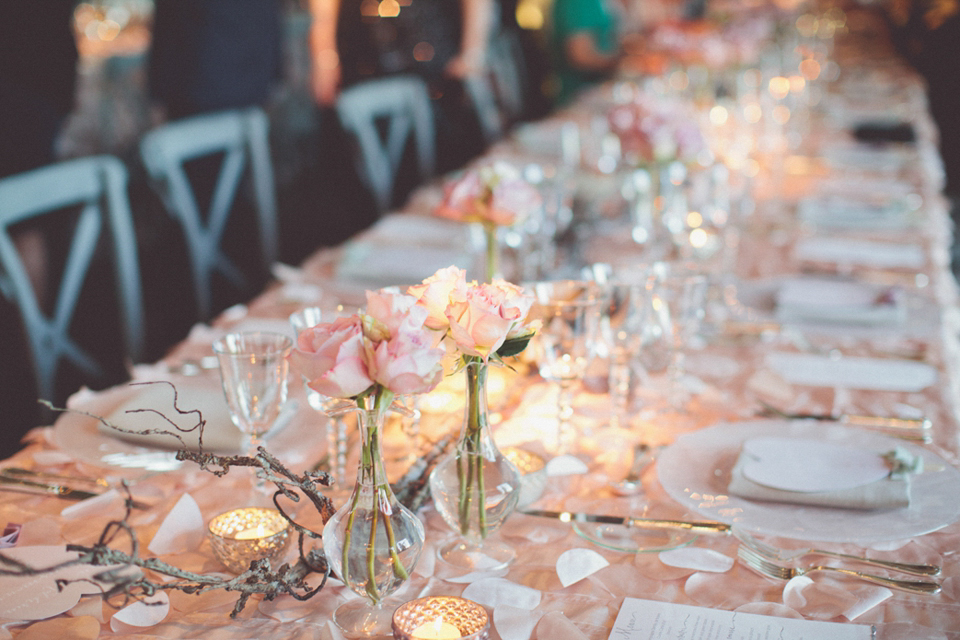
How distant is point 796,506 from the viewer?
2.98 feet

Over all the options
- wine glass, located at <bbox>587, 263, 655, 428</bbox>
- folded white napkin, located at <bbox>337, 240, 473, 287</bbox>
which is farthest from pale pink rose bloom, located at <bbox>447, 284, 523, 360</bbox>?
folded white napkin, located at <bbox>337, 240, 473, 287</bbox>

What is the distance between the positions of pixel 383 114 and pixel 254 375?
218 cm

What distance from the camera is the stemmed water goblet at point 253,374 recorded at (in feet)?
2.91

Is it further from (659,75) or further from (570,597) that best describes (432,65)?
(570,597)

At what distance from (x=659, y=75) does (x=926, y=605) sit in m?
2.91

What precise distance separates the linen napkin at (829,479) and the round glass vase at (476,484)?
0.86ft

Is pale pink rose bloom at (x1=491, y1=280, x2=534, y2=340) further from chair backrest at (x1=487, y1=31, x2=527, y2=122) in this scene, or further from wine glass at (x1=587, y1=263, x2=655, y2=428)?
chair backrest at (x1=487, y1=31, x2=527, y2=122)

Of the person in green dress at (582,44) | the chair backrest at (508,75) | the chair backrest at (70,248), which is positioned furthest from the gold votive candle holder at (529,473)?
the person in green dress at (582,44)

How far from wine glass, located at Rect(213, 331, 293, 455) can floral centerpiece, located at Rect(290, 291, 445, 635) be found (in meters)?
0.20

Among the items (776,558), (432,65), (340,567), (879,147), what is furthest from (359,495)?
(432,65)

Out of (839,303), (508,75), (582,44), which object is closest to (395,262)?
(839,303)

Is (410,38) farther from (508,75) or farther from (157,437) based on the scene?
(157,437)

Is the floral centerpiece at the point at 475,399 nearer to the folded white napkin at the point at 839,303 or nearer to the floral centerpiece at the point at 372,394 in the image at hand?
the floral centerpiece at the point at 372,394

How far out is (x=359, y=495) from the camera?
733 mm
